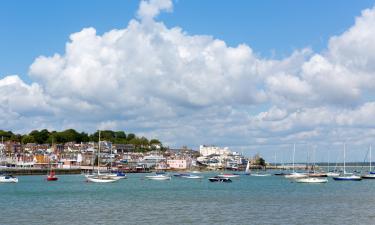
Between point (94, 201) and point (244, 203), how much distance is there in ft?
62.6

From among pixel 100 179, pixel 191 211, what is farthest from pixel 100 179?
pixel 191 211

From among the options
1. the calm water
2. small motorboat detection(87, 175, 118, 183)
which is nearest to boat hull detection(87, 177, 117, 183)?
small motorboat detection(87, 175, 118, 183)

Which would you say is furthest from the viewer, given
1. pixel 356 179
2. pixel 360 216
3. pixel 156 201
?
pixel 356 179

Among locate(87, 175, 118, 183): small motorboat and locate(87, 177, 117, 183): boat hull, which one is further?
locate(87, 175, 118, 183): small motorboat

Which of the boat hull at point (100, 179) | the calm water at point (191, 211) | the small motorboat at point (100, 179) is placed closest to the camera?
the calm water at point (191, 211)

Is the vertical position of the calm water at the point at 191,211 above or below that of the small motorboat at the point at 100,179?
above

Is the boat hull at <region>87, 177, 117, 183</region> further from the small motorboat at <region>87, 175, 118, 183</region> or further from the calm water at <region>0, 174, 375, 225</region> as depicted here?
the calm water at <region>0, 174, 375, 225</region>

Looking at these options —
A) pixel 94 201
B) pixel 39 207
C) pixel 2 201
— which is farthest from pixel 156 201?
pixel 2 201

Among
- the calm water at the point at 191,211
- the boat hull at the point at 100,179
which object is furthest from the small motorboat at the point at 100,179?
the calm water at the point at 191,211

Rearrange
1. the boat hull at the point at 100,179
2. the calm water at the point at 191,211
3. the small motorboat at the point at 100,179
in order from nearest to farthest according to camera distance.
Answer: the calm water at the point at 191,211, the boat hull at the point at 100,179, the small motorboat at the point at 100,179

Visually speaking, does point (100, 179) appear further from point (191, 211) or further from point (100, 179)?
point (191, 211)

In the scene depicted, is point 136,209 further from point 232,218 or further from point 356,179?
point 356,179

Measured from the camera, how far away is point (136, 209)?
212 ft

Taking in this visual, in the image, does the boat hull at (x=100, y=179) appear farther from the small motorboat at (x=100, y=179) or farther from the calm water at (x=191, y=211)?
the calm water at (x=191, y=211)
